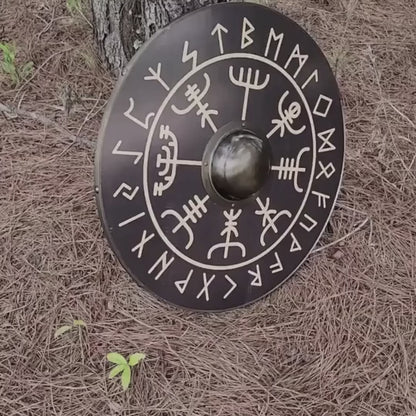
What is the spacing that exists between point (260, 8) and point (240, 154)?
1.14 ft

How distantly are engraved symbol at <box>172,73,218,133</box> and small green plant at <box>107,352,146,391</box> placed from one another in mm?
598

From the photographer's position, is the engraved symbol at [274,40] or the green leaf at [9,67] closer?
the engraved symbol at [274,40]

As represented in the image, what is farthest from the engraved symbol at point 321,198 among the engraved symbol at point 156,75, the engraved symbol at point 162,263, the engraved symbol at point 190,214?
the engraved symbol at point 156,75

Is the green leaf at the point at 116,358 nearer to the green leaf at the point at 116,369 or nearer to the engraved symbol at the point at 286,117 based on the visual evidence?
the green leaf at the point at 116,369

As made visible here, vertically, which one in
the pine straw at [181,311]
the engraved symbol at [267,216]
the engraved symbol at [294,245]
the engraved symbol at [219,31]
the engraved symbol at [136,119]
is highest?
the engraved symbol at [219,31]

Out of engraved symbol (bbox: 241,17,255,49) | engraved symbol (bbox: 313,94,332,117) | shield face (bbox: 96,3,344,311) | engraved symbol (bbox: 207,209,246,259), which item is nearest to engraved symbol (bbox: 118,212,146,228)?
shield face (bbox: 96,3,344,311)

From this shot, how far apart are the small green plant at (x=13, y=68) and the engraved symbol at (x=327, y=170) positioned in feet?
3.55

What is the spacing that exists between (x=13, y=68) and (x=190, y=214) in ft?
3.24

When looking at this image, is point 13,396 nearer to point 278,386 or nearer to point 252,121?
point 278,386

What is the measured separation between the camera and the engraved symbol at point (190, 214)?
1.46 metres

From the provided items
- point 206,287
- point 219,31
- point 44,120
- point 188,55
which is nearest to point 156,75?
point 188,55

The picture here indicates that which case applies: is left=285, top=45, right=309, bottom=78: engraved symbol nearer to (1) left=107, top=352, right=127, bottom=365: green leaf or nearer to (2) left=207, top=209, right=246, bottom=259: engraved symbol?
(2) left=207, top=209, right=246, bottom=259: engraved symbol

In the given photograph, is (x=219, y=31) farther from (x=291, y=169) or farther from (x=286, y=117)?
(x=291, y=169)

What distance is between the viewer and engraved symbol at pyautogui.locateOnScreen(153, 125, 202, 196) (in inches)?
54.6
